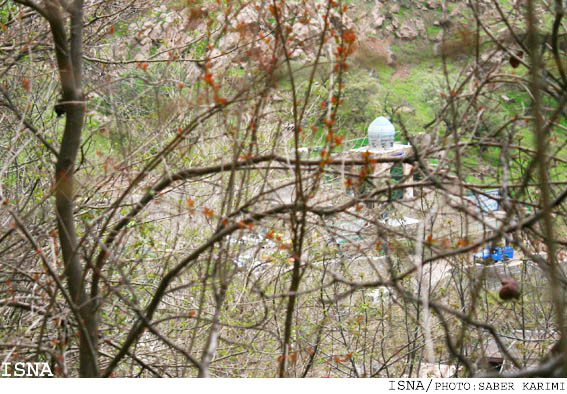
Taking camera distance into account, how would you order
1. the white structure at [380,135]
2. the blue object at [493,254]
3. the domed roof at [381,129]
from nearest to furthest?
the blue object at [493,254] < the white structure at [380,135] < the domed roof at [381,129]

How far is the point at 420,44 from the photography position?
322 cm

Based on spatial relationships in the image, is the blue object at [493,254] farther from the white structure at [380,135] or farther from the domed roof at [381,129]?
the domed roof at [381,129]

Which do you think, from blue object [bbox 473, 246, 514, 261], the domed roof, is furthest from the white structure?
blue object [bbox 473, 246, 514, 261]

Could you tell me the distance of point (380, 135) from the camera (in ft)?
11.3

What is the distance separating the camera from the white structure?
9.75 feet

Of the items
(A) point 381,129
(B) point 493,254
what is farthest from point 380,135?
(B) point 493,254

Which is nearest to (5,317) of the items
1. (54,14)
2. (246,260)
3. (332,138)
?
(246,260)

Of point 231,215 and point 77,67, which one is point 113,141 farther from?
point 231,215

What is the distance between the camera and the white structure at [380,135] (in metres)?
2.97

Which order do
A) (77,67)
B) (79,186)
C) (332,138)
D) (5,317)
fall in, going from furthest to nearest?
(5,317) < (79,186) < (77,67) < (332,138)

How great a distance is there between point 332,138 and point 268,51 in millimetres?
514

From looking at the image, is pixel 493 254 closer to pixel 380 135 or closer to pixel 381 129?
pixel 380 135

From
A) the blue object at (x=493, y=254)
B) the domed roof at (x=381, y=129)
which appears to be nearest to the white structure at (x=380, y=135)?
the domed roof at (x=381, y=129)

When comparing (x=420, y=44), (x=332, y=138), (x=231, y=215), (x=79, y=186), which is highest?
(x=420, y=44)
